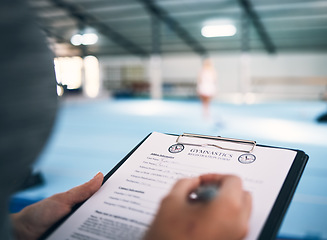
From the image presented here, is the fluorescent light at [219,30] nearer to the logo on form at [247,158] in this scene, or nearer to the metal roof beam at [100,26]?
the metal roof beam at [100,26]

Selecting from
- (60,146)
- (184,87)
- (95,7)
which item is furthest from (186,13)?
(60,146)

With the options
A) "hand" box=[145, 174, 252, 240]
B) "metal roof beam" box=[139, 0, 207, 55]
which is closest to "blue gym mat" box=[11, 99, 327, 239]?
"hand" box=[145, 174, 252, 240]

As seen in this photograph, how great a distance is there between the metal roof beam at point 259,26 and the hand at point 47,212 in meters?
8.19

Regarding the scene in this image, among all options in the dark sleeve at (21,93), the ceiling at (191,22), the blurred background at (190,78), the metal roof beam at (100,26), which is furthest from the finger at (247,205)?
the metal roof beam at (100,26)

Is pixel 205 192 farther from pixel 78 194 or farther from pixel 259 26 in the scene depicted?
pixel 259 26

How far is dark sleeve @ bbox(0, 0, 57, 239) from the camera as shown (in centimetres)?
22

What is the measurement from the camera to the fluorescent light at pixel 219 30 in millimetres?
9957

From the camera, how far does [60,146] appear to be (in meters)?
3.25

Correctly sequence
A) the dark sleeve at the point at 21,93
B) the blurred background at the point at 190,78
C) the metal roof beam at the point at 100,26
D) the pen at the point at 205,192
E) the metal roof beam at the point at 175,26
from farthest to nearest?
1. the metal roof beam at the point at 100,26
2. the metal roof beam at the point at 175,26
3. the blurred background at the point at 190,78
4. the pen at the point at 205,192
5. the dark sleeve at the point at 21,93

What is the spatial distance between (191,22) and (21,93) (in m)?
10.1

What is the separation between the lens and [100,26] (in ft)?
34.8

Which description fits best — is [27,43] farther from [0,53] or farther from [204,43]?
[204,43]

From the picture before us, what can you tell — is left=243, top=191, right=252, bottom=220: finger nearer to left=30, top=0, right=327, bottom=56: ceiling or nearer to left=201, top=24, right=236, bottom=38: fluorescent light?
left=30, top=0, right=327, bottom=56: ceiling

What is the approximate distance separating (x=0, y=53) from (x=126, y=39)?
12.4 m
